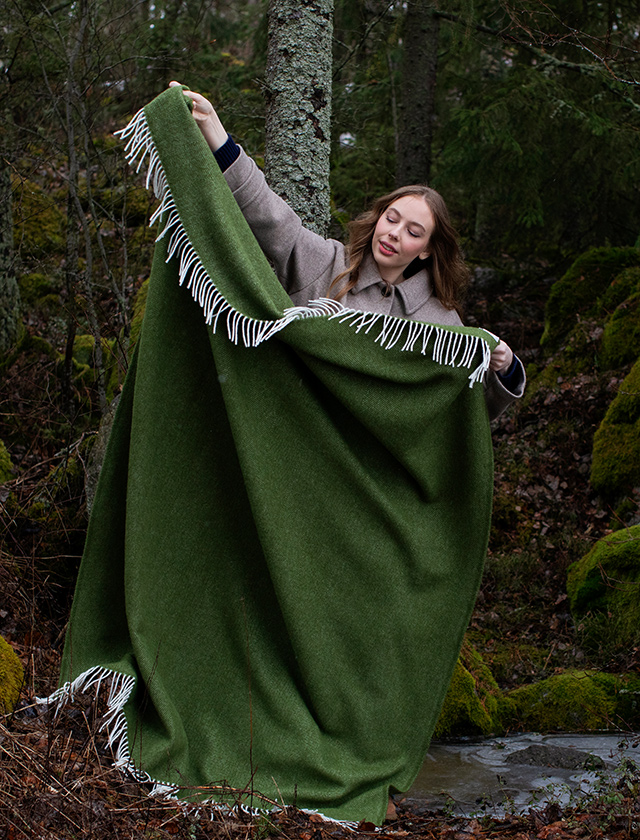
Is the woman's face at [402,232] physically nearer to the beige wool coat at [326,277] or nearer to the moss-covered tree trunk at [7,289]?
the beige wool coat at [326,277]

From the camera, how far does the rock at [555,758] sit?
3.54 m

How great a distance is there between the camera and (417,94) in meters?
7.74

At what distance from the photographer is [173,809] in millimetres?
2531

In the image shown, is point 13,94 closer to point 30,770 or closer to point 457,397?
point 457,397

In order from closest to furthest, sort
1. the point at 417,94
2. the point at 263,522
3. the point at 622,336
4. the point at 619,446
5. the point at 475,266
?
1. the point at 263,522
2. the point at 619,446
3. the point at 622,336
4. the point at 417,94
5. the point at 475,266

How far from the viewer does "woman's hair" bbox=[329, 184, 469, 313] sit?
10.4ft

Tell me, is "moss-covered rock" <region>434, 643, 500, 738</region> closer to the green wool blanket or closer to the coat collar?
the green wool blanket

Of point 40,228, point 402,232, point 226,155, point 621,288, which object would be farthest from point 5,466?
point 621,288

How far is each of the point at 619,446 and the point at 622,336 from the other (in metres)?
1.33

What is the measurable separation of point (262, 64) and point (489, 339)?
6108 mm

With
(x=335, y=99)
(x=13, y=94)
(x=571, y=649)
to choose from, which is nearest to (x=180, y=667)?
(x=571, y=649)

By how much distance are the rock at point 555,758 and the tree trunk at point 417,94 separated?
18.0 ft

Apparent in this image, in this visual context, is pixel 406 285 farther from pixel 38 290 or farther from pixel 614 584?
pixel 38 290

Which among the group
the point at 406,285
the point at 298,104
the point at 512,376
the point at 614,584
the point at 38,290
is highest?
the point at 298,104
